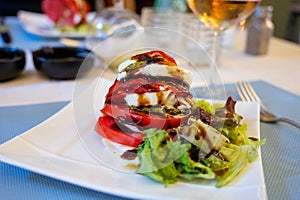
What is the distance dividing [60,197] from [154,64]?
21cm

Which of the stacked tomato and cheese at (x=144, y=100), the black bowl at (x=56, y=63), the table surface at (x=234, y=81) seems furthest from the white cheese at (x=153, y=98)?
the black bowl at (x=56, y=63)

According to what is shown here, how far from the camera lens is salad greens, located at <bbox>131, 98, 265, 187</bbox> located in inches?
16.3

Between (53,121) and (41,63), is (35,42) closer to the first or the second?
(41,63)

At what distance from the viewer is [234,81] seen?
939mm

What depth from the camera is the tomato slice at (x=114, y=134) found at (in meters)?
0.48

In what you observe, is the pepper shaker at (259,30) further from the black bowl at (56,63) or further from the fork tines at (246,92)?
the black bowl at (56,63)

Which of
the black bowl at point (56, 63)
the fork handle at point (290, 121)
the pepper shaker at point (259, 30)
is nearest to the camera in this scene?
the fork handle at point (290, 121)

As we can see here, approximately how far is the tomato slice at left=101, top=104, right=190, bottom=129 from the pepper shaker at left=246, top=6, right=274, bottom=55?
0.79 metres

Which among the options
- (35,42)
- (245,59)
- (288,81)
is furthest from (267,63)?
(35,42)

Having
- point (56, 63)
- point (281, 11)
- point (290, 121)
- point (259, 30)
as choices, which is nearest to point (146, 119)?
point (290, 121)

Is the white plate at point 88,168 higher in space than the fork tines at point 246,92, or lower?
higher

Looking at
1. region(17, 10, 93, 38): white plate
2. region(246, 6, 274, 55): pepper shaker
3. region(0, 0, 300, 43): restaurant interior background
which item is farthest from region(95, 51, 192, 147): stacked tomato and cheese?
region(0, 0, 300, 43): restaurant interior background

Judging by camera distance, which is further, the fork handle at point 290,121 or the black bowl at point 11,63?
the black bowl at point 11,63

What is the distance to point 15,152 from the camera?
46 centimetres
